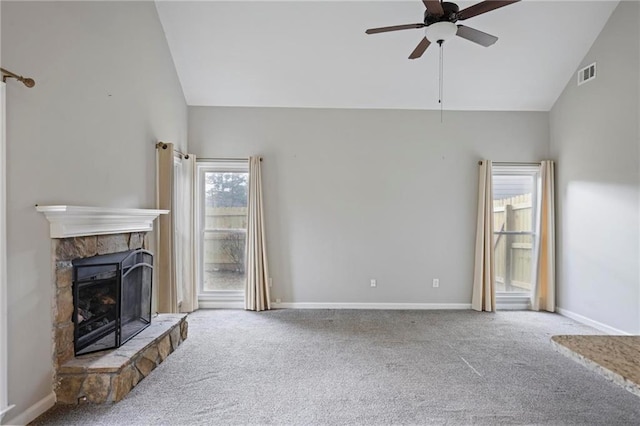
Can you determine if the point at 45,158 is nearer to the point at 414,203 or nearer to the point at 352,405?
the point at 352,405

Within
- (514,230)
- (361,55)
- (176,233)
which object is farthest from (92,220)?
(514,230)

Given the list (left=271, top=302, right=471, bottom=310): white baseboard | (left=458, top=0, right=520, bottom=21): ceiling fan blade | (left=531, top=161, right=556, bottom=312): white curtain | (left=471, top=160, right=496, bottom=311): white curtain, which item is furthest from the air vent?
(left=271, top=302, right=471, bottom=310): white baseboard

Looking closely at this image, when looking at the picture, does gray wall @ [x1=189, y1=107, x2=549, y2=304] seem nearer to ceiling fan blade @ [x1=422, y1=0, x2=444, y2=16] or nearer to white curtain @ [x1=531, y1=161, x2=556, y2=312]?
white curtain @ [x1=531, y1=161, x2=556, y2=312]

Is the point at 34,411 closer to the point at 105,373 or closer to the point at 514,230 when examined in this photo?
the point at 105,373

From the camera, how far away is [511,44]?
4355 mm

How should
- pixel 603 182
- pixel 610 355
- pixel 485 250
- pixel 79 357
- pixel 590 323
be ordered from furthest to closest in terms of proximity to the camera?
pixel 485 250, pixel 590 323, pixel 603 182, pixel 79 357, pixel 610 355

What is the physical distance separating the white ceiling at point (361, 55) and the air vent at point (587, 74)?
15 centimetres

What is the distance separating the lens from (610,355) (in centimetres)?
138

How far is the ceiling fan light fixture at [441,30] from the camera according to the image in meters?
2.71

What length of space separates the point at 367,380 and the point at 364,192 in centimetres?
281

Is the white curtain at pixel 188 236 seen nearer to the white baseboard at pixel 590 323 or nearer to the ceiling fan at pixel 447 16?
the ceiling fan at pixel 447 16

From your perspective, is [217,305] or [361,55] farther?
[217,305]

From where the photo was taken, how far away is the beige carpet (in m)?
1.22

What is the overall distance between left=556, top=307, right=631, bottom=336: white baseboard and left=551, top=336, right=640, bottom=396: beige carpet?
124 inches
